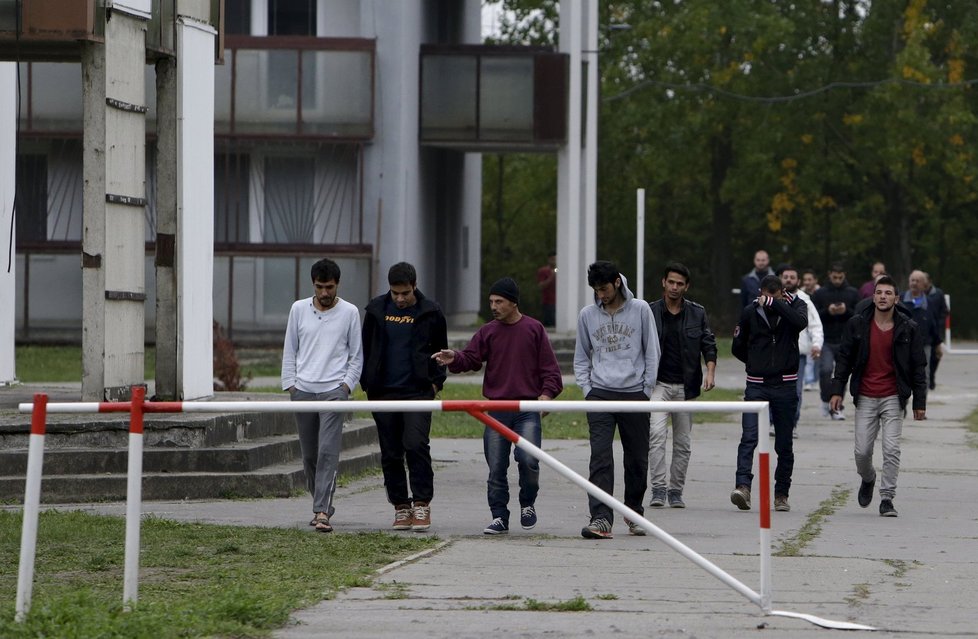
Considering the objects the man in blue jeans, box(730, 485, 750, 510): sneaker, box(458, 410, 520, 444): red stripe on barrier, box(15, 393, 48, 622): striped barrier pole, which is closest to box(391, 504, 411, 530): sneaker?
the man in blue jeans

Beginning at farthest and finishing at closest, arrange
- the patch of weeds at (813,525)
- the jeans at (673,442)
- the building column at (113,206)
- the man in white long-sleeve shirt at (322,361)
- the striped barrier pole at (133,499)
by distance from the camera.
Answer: the building column at (113,206)
the jeans at (673,442)
the man in white long-sleeve shirt at (322,361)
the patch of weeds at (813,525)
the striped barrier pole at (133,499)

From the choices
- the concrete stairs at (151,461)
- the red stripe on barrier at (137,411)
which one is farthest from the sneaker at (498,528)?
the red stripe on barrier at (137,411)

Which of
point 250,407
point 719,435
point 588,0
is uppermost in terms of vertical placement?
point 588,0

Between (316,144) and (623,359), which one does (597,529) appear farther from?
(316,144)

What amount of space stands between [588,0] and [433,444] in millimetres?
16336

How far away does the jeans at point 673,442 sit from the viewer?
12656 millimetres

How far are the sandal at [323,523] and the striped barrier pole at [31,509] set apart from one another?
3210mm

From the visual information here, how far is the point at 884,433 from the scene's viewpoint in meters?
12.5

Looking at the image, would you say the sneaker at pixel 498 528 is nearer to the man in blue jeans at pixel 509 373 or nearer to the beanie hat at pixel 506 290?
the man in blue jeans at pixel 509 373

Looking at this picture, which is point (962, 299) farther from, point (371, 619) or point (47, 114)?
point (371, 619)

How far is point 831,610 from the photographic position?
7.93m

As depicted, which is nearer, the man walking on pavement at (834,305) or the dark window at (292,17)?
the man walking on pavement at (834,305)

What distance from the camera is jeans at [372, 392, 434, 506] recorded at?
11023mm

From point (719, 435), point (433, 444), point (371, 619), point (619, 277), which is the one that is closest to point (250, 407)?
point (371, 619)
